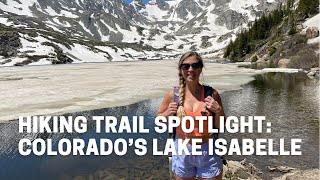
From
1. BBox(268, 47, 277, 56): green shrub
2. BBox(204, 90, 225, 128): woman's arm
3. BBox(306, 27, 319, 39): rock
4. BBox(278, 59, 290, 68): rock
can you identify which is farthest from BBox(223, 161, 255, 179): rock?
BBox(268, 47, 277, 56): green shrub

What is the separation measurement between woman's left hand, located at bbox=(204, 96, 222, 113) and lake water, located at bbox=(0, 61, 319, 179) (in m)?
6.63

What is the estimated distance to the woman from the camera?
510cm

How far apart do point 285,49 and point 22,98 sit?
222ft

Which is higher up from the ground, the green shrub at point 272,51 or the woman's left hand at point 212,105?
the green shrub at point 272,51

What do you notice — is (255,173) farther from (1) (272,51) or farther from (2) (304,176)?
(1) (272,51)

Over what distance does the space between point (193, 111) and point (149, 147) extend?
994 centimetres

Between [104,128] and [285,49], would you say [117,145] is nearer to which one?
[104,128]

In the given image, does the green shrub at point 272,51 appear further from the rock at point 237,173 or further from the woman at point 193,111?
the woman at point 193,111

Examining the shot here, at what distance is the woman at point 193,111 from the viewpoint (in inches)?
201

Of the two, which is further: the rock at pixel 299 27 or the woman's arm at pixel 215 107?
the rock at pixel 299 27

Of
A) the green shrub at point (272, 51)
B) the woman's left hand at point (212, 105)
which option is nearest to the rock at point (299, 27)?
the green shrub at point (272, 51)

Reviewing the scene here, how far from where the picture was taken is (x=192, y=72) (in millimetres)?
5250

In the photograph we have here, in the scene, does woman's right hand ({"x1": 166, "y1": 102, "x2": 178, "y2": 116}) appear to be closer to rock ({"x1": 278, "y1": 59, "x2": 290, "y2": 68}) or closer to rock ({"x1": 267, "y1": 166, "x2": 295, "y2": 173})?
rock ({"x1": 267, "y1": 166, "x2": 295, "y2": 173})

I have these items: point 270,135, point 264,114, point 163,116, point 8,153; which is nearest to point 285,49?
point 264,114
